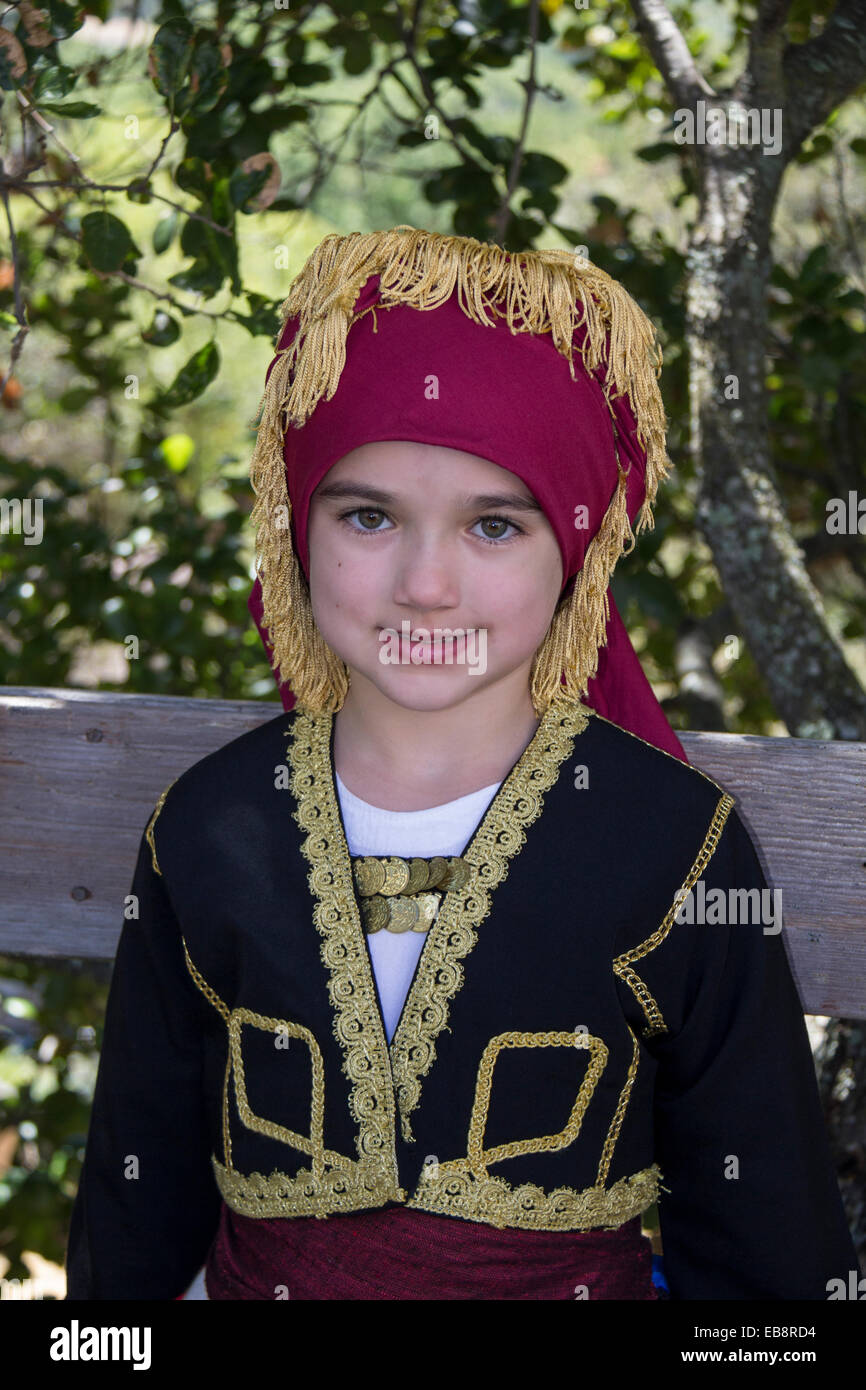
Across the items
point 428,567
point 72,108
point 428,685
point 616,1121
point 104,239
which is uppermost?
point 72,108

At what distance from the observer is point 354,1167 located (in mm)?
1302

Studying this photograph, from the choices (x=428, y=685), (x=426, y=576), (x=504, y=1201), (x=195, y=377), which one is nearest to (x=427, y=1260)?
(x=504, y=1201)

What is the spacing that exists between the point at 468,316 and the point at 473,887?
546 millimetres

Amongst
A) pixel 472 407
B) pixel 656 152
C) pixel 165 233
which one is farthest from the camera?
pixel 656 152

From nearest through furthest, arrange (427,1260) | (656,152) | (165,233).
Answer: (427,1260)
(165,233)
(656,152)

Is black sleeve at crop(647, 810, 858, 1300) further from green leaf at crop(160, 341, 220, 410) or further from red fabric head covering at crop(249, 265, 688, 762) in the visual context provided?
green leaf at crop(160, 341, 220, 410)

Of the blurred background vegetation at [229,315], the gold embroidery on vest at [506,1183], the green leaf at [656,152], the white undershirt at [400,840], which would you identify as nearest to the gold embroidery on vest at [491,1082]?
the gold embroidery on vest at [506,1183]

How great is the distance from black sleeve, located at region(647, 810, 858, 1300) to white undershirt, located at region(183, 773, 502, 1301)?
241mm

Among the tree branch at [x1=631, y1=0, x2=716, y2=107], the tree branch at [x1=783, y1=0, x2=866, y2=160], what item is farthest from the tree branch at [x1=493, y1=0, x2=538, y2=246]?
the tree branch at [x1=783, y1=0, x2=866, y2=160]

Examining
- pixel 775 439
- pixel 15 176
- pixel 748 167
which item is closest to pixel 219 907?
pixel 15 176

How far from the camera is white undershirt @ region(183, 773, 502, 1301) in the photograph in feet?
4.39

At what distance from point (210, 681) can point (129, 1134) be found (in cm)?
111

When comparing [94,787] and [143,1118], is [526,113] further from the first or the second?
[143,1118]

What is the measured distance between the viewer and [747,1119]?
4.33ft
